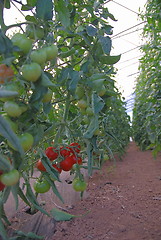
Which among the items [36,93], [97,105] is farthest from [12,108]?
[97,105]

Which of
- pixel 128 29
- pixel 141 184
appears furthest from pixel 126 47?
pixel 141 184

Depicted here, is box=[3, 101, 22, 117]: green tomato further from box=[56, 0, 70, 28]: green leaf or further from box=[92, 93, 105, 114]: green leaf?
box=[56, 0, 70, 28]: green leaf

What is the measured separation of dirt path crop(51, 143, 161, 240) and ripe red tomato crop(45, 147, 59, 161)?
81 cm

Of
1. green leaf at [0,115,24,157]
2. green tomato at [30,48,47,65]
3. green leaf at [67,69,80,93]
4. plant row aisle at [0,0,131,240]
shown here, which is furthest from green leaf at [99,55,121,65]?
green leaf at [0,115,24,157]

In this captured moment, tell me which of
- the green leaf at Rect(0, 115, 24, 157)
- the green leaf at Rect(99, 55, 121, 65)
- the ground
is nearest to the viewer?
the green leaf at Rect(0, 115, 24, 157)

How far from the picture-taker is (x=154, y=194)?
2.42 metres

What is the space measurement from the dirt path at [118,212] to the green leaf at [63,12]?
1223 mm

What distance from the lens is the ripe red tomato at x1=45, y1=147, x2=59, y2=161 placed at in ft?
2.91

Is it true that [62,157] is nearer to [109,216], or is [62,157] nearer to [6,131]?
[6,131]

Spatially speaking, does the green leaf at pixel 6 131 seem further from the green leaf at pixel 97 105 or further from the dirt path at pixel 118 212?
the dirt path at pixel 118 212

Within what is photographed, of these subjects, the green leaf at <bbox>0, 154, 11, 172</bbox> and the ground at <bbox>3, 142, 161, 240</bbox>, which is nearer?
the green leaf at <bbox>0, 154, 11, 172</bbox>

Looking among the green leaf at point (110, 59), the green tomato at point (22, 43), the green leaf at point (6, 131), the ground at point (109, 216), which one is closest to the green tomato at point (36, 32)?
the green tomato at point (22, 43)

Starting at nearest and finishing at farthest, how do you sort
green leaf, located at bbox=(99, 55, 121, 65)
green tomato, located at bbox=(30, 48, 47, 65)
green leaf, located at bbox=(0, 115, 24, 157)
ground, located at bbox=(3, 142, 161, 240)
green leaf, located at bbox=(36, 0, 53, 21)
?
1. green leaf, located at bbox=(0, 115, 24, 157)
2. green tomato, located at bbox=(30, 48, 47, 65)
3. green leaf, located at bbox=(36, 0, 53, 21)
4. green leaf, located at bbox=(99, 55, 121, 65)
5. ground, located at bbox=(3, 142, 161, 240)

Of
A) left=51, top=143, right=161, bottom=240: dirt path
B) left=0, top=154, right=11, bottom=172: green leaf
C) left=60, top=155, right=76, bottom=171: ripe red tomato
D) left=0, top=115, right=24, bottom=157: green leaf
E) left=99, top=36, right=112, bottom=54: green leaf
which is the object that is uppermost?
left=99, top=36, right=112, bottom=54: green leaf
